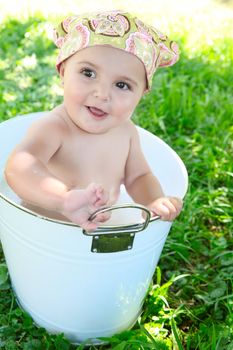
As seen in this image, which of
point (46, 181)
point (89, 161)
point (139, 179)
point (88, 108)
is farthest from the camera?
point (139, 179)

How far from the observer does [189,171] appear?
2.22m

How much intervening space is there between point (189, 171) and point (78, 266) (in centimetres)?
100

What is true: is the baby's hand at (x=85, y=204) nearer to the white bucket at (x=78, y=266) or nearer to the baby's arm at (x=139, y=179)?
the white bucket at (x=78, y=266)

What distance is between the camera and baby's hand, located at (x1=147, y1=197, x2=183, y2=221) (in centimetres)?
131

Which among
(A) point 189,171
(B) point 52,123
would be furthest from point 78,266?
(A) point 189,171

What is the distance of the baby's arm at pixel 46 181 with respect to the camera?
3.77ft

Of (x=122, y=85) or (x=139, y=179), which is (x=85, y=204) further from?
(x=139, y=179)

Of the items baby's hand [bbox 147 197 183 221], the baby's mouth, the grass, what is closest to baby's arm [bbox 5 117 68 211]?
the baby's mouth

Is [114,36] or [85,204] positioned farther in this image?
[114,36]

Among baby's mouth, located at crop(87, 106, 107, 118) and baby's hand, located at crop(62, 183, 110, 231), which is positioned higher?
baby's mouth, located at crop(87, 106, 107, 118)

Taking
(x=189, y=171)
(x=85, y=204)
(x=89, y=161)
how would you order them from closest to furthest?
(x=85, y=204) → (x=89, y=161) → (x=189, y=171)

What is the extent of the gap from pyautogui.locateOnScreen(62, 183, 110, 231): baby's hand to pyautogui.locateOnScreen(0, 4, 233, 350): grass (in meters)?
0.44

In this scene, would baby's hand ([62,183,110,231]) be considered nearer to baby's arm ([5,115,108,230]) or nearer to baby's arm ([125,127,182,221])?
baby's arm ([5,115,108,230])

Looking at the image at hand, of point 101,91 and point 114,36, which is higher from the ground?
point 114,36
